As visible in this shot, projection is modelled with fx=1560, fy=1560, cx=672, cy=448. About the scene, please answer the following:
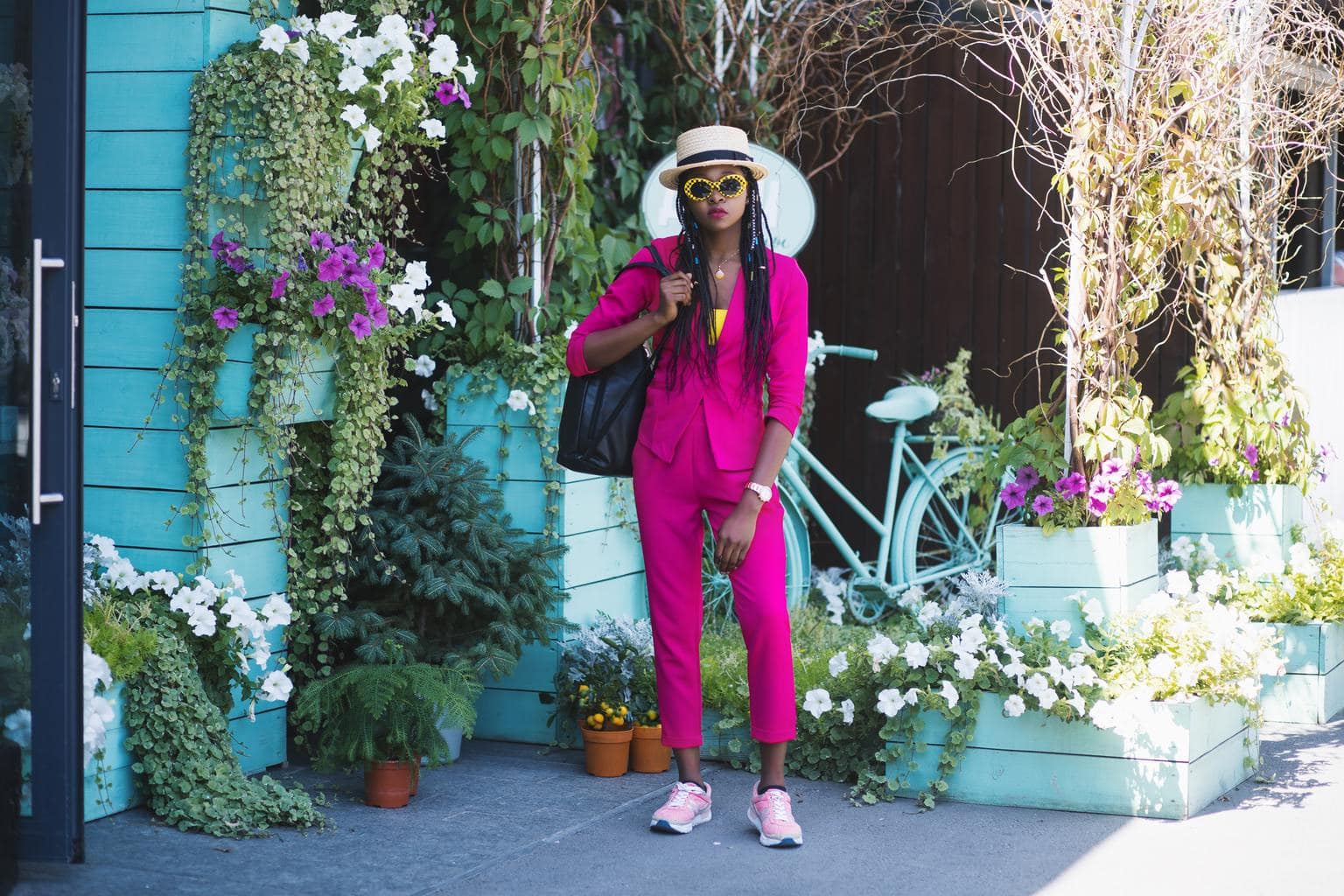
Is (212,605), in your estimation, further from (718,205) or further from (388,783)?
(718,205)

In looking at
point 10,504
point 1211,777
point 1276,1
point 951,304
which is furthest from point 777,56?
point 10,504

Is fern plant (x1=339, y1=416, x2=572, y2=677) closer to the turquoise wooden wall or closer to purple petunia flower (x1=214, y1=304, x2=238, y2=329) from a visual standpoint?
the turquoise wooden wall

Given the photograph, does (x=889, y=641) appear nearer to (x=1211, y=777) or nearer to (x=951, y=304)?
(x=1211, y=777)

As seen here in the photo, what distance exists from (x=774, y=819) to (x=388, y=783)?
949mm

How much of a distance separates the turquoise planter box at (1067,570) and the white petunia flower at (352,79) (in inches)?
79.8

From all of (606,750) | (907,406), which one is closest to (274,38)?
(606,750)

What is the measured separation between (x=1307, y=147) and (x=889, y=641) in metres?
2.21

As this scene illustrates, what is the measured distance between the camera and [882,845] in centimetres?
352

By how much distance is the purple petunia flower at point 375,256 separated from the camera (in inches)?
149

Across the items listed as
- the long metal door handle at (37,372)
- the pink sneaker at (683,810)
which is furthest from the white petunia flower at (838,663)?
the long metal door handle at (37,372)

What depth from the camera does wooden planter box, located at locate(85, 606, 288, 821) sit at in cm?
349

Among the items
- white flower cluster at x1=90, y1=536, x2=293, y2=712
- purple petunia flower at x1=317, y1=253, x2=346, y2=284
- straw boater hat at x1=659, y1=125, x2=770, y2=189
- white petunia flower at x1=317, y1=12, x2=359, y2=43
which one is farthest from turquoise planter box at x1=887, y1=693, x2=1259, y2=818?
white petunia flower at x1=317, y1=12, x2=359, y2=43

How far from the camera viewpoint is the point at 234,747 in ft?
12.8

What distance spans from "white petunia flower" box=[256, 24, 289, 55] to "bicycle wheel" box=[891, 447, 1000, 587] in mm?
2838
